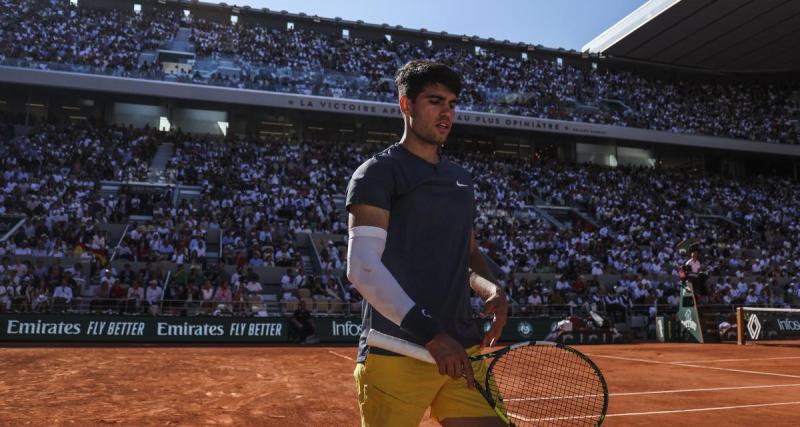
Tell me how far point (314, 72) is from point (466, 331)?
114 ft

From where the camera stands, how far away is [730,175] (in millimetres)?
45094

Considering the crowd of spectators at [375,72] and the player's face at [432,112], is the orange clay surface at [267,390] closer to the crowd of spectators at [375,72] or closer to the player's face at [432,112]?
the player's face at [432,112]

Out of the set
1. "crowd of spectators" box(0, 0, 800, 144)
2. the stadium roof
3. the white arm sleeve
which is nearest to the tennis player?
the white arm sleeve

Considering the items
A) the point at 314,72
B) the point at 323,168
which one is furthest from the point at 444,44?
the point at 323,168

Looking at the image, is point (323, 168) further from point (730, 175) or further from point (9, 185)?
point (730, 175)

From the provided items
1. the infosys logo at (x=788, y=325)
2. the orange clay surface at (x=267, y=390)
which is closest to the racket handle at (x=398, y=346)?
the orange clay surface at (x=267, y=390)

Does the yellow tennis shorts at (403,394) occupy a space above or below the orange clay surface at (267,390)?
above

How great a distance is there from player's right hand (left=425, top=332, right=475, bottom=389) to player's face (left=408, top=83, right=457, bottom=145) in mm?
922

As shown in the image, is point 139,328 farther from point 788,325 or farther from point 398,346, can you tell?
point 788,325

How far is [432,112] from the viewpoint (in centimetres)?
267

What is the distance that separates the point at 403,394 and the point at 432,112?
1212 mm

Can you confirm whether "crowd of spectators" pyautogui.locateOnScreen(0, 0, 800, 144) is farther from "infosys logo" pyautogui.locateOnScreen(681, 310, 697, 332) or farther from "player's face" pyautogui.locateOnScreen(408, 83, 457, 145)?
"player's face" pyautogui.locateOnScreen(408, 83, 457, 145)

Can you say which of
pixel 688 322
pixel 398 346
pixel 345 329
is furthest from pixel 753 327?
pixel 398 346

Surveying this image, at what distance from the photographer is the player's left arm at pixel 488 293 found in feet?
9.21
